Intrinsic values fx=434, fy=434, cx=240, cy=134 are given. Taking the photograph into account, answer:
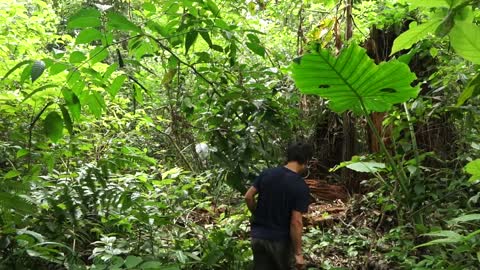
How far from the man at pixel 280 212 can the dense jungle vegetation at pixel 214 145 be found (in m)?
0.20

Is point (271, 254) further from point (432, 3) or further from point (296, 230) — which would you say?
point (432, 3)

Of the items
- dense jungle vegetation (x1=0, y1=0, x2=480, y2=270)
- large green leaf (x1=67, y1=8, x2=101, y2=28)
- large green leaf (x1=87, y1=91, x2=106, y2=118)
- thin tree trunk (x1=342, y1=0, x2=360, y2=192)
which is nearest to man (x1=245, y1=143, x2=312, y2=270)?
dense jungle vegetation (x1=0, y1=0, x2=480, y2=270)

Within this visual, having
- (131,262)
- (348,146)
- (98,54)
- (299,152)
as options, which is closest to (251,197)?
(299,152)

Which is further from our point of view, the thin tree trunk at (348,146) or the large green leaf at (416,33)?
the thin tree trunk at (348,146)

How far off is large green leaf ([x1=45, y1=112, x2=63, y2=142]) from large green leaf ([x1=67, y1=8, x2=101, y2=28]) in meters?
0.45

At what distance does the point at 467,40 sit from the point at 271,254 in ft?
9.39

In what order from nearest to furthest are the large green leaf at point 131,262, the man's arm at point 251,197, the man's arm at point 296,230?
the large green leaf at point 131,262
the man's arm at point 296,230
the man's arm at point 251,197

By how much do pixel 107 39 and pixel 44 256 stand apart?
1.61m

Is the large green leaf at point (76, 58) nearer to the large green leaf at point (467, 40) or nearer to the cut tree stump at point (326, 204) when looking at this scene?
the large green leaf at point (467, 40)

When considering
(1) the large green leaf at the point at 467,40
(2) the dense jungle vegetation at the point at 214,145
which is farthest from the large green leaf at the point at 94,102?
(1) the large green leaf at the point at 467,40

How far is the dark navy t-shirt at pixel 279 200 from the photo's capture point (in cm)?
352

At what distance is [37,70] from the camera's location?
1.96 m

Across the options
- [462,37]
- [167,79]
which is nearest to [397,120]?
[167,79]

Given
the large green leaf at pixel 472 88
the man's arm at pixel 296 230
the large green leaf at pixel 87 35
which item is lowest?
the man's arm at pixel 296 230
